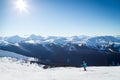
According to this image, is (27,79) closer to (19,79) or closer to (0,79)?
(19,79)

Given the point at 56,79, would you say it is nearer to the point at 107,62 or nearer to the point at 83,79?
the point at 83,79

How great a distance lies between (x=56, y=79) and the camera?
21156 mm

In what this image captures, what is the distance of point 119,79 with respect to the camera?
19.8 m

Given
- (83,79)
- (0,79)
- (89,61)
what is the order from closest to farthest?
(0,79) < (83,79) < (89,61)

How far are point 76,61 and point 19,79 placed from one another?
593 feet

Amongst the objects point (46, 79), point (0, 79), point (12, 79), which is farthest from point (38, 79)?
point (0, 79)

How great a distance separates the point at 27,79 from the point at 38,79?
1.24 meters

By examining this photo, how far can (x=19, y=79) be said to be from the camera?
20.6 meters

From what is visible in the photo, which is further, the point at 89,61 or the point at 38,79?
the point at 89,61

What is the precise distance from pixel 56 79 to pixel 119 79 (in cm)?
688

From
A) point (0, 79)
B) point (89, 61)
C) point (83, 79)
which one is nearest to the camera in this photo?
point (0, 79)

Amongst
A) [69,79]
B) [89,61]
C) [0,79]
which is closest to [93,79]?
[69,79]

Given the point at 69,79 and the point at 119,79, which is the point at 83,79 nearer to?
the point at 69,79

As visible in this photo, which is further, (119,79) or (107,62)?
(107,62)
